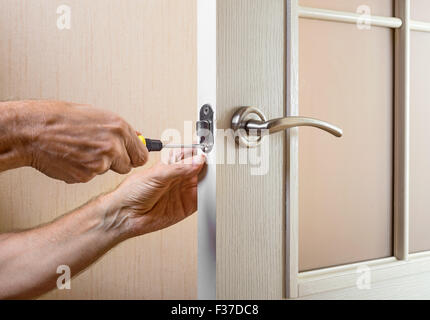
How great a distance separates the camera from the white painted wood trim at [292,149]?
524 millimetres

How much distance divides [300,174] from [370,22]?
0.76 feet

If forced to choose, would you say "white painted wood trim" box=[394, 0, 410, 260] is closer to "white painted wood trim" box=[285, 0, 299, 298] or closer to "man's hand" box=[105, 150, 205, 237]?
"white painted wood trim" box=[285, 0, 299, 298]

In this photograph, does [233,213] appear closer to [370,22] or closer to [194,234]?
[370,22]

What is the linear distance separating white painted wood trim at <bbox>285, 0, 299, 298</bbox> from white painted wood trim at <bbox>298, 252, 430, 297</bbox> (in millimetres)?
29

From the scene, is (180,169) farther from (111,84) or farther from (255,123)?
(111,84)

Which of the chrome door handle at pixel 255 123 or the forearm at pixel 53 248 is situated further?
the forearm at pixel 53 248

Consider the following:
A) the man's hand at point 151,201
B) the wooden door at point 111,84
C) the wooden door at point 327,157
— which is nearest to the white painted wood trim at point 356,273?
the wooden door at point 327,157

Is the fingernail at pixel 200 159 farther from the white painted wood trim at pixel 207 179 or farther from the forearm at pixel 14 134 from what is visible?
the forearm at pixel 14 134

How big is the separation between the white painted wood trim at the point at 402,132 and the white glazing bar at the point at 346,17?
2 centimetres

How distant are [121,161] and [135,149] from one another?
0.03 metres

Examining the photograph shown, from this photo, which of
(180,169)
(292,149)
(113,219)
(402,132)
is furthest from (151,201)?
(402,132)

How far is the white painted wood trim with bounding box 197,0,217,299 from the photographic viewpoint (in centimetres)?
47
